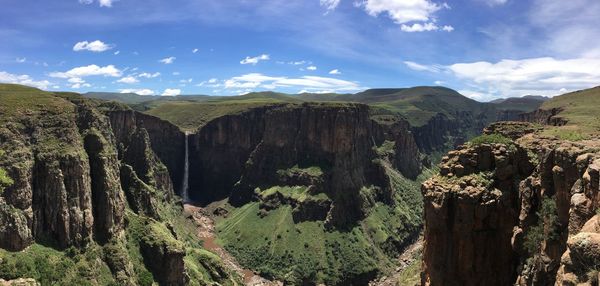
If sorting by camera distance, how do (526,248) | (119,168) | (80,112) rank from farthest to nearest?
(119,168) → (80,112) → (526,248)

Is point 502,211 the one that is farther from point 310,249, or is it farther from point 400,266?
point 400,266

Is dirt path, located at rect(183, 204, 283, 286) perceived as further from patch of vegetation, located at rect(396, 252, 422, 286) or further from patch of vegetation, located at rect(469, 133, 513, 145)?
patch of vegetation, located at rect(469, 133, 513, 145)

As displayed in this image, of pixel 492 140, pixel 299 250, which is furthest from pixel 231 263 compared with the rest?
pixel 492 140

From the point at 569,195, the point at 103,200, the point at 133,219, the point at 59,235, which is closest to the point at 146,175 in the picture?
the point at 133,219

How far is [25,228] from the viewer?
307 ft

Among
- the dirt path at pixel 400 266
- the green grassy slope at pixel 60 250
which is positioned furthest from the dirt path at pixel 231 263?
the dirt path at pixel 400 266

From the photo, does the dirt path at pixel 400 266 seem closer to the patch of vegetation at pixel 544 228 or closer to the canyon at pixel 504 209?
the canyon at pixel 504 209

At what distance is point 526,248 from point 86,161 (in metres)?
98.9

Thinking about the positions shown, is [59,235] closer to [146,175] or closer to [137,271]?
[137,271]

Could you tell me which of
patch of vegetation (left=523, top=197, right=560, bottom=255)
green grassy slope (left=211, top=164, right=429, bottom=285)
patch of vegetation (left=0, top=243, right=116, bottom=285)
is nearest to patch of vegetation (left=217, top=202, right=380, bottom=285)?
green grassy slope (left=211, top=164, right=429, bottom=285)

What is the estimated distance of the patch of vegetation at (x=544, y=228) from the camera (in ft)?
120

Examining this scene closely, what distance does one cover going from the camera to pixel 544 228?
38375 millimetres

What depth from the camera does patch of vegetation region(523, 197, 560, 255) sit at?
36562 millimetres

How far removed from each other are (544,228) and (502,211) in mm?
7910
